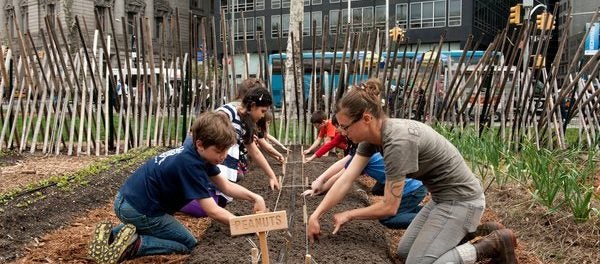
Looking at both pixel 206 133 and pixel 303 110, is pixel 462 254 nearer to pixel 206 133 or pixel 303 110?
pixel 206 133

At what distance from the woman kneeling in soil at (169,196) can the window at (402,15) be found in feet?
117

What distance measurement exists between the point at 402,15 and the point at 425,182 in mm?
35976

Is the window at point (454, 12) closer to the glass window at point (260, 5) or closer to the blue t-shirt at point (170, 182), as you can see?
the glass window at point (260, 5)

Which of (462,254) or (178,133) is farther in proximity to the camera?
(178,133)

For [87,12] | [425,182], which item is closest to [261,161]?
[425,182]

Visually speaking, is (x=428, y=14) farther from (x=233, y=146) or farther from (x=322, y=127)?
(x=233, y=146)

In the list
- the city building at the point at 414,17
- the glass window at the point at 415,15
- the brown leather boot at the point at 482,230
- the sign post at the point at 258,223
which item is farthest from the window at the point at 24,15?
the sign post at the point at 258,223

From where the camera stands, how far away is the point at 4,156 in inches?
315

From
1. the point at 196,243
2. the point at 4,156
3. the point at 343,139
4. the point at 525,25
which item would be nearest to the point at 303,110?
the point at 343,139

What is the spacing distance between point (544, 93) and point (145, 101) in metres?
5.79

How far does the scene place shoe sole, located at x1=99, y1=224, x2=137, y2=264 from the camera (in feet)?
10.2

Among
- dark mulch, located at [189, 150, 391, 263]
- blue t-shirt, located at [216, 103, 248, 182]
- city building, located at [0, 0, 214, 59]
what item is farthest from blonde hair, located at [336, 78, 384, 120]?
city building, located at [0, 0, 214, 59]

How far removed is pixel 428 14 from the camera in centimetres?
3647

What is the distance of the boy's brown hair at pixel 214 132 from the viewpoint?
2.93m
